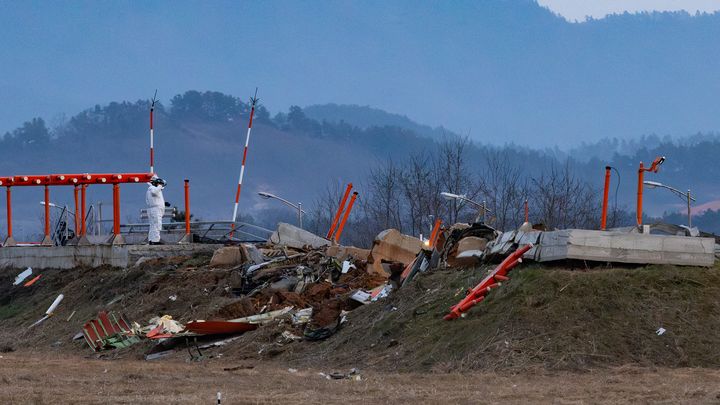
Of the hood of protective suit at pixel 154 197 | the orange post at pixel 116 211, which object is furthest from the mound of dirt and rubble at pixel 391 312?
the orange post at pixel 116 211

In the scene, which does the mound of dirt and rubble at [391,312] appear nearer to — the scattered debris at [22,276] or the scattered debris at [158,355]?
the scattered debris at [158,355]

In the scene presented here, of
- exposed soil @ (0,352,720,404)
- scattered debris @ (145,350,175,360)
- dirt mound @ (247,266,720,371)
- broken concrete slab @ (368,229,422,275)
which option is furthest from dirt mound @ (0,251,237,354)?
exposed soil @ (0,352,720,404)

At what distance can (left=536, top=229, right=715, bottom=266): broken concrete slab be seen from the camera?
21.0 m

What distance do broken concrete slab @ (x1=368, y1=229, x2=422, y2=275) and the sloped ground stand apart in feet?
13.0

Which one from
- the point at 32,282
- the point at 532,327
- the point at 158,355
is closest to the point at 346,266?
the point at 158,355

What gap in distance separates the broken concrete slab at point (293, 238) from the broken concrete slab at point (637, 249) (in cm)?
1326

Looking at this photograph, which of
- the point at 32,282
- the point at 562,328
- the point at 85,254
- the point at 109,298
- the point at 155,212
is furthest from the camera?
the point at 32,282

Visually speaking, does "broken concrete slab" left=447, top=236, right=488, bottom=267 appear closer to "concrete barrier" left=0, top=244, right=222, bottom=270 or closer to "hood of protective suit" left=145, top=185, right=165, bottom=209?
"concrete barrier" left=0, top=244, right=222, bottom=270

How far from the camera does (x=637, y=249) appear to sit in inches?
831

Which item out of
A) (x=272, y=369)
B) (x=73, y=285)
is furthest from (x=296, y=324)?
(x=73, y=285)

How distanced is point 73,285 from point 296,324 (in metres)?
12.6

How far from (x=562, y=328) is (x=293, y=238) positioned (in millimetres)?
15428

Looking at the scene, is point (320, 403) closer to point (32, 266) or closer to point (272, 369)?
point (272, 369)

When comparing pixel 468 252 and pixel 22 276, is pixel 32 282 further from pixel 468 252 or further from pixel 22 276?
pixel 468 252
